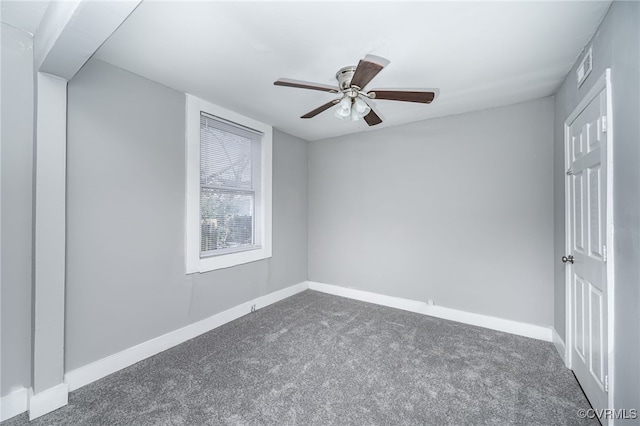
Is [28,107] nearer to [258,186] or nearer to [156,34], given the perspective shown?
[156,34]

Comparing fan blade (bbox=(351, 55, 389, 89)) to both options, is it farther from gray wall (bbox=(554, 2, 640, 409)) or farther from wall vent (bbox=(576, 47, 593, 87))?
wall vent (bbox=(576, 47, 593, 87))

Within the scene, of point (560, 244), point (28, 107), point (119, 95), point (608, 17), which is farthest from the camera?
point (560, 244)

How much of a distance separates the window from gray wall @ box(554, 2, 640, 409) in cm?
307

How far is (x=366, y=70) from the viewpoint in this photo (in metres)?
1.59

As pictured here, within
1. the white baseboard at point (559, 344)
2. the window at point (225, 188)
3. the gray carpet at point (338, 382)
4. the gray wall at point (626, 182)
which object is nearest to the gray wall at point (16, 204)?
the gray carpet at point (338, 382)

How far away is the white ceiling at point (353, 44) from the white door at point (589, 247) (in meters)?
0.55

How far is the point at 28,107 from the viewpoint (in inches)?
67.6

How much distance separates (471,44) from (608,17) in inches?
26.6

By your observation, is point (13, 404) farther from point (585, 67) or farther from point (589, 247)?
point (585, 67)

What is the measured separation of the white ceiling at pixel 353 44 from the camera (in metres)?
1.51

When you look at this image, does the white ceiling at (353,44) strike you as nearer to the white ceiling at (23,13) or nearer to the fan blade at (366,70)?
the white ceiling at (23,13)

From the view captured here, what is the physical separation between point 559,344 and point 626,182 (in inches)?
71.7

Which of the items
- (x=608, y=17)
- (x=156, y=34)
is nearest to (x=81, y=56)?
(x=156, y=34)

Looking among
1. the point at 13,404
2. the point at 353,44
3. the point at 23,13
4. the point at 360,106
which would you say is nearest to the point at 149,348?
the point at 13,404
